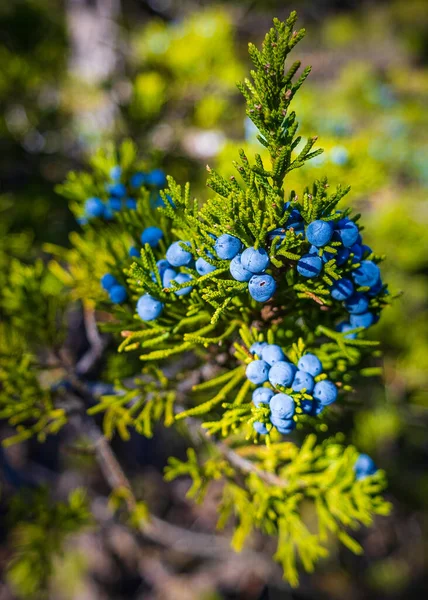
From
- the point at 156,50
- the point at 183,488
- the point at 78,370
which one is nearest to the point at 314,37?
the point at 156,50

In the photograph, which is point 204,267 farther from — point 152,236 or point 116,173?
point 116,173

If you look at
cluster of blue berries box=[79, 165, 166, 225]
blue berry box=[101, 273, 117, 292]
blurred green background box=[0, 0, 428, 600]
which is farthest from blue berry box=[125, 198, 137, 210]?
blue berry box=[101, 273, 117, 292]

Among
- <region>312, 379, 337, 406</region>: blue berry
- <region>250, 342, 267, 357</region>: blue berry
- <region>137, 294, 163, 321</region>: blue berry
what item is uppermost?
<region>137, 294, 163, 321</region>: blue berry

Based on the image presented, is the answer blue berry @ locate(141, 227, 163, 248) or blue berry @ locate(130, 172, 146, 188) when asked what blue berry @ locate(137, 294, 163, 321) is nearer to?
blue berry @ locate(141, 227, 163, 248)

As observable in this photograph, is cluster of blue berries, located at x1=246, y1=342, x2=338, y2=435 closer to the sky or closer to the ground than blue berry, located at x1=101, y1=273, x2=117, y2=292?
closer to the ground

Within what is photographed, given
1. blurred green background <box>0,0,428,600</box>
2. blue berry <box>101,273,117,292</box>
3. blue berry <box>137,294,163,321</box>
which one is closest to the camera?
blue berry <box>137,294,163,321</box>

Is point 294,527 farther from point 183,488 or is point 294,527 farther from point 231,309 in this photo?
point 183,488

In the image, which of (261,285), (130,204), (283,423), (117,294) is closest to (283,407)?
(283,423)
